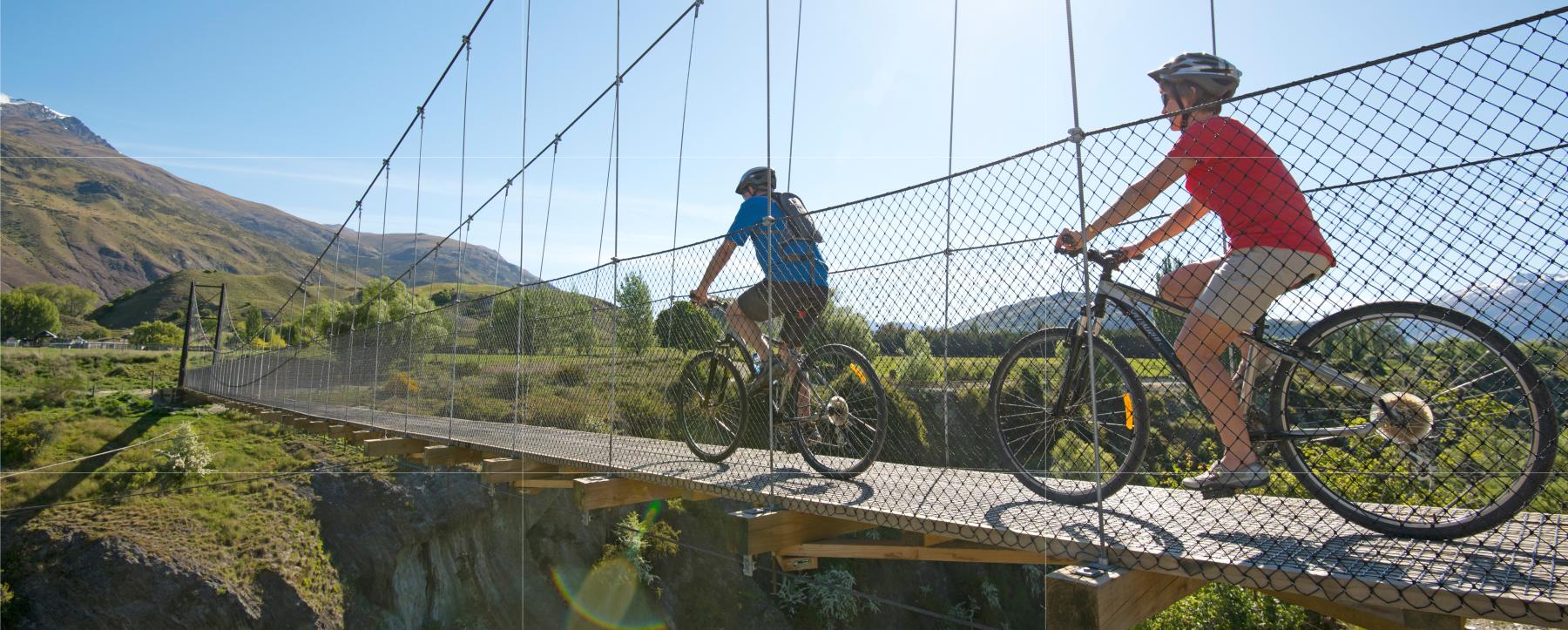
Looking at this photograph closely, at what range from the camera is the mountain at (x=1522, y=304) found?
1547 millimetres

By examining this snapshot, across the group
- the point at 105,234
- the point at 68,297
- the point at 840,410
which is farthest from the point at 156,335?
the point at 105,234

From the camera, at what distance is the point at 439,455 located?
553cm

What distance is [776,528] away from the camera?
2773 millimetres

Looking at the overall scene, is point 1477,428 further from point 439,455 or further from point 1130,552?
point 439,455

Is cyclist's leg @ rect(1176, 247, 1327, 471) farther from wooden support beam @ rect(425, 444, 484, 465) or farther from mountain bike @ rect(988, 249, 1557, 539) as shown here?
wooden support beam @ rect(425, 444, 484, 465)

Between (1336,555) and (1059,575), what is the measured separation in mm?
523

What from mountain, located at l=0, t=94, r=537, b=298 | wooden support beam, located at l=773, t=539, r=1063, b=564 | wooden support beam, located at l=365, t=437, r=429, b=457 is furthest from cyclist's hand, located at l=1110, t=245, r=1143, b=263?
mountain, located at l=0, t=94, r=537, b=298

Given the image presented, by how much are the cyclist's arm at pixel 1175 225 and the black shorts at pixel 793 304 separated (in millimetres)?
1233

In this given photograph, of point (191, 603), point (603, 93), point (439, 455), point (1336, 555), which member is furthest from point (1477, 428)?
point (191, 603)

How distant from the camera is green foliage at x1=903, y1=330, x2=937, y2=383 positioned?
3.36 meters

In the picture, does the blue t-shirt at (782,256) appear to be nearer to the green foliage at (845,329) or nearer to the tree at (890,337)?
the green foliage at (845,329)

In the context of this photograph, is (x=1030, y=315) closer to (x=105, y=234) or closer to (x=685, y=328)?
(x=685, y=328)

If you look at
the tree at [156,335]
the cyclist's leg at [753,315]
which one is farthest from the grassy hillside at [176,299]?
the cyclist's leg at [753,315]

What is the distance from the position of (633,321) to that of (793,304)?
1.31m
